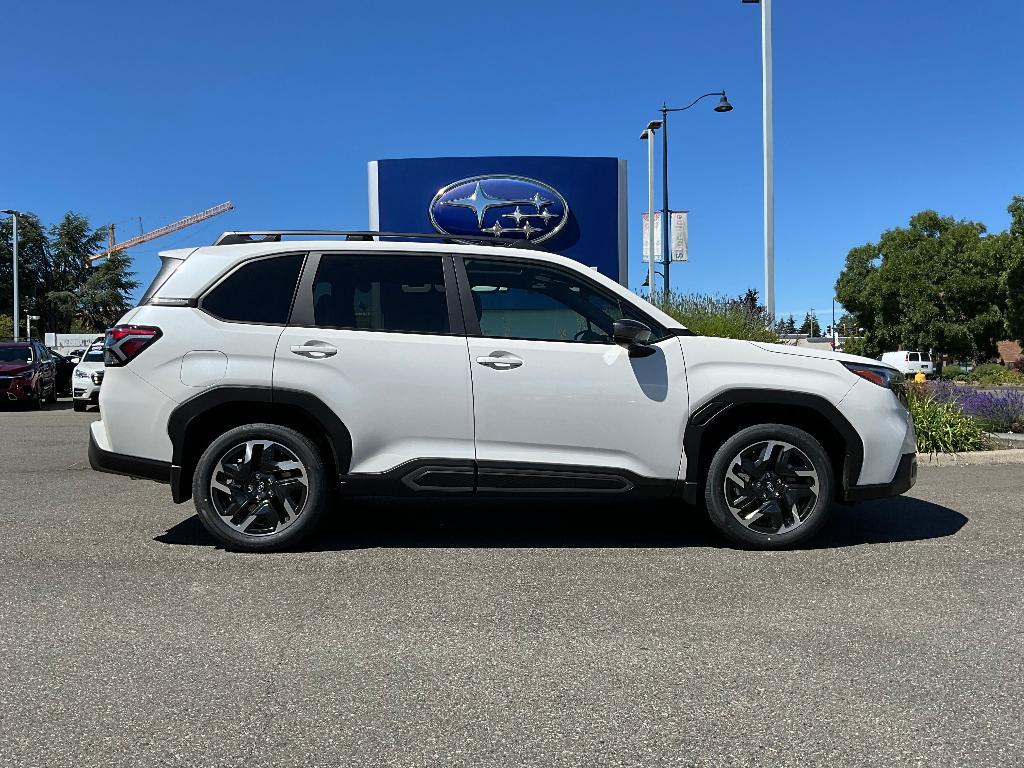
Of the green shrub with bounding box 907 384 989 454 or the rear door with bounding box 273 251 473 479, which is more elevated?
the rear door with bounding box 273 251 473 479

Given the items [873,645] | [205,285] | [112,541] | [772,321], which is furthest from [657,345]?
[772,321]

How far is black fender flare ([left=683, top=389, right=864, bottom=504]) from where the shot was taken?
4.81 m

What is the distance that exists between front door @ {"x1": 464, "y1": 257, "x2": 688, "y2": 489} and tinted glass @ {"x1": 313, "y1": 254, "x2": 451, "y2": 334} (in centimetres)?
31

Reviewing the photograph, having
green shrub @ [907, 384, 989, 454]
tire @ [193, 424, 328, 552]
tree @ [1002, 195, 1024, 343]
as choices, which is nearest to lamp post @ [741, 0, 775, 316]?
green shrub @ [907, 384, 989, 454]

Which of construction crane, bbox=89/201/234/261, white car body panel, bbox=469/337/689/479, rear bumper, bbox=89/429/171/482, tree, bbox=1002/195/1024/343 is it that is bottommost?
rear bumper, bbox=89/429/171/482

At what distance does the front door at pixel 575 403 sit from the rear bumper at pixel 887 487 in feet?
3.60

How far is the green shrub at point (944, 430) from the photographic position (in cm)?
893

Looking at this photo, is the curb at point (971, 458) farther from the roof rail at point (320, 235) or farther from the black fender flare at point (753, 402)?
the roof rail at point (320, 235)

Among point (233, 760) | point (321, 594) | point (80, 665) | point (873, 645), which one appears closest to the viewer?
point (233, 760)

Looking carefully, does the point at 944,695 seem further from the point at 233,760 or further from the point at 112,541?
the point at 112,541

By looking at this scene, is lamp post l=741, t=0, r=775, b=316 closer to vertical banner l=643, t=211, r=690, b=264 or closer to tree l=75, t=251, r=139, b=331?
vertical banner l=643, t=211, r=690, b=264

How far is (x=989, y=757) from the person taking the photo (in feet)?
8.13

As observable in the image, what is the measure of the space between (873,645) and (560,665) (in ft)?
4.43

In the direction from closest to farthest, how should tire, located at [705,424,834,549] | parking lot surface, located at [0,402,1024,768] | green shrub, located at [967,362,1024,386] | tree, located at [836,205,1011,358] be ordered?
parking lot surface, located at [0,402,1024,768]
tire, located at [705,424,834,549]
green shrub, located at [967,362,1024,386]
tree, located at [836,205,1011,358]
